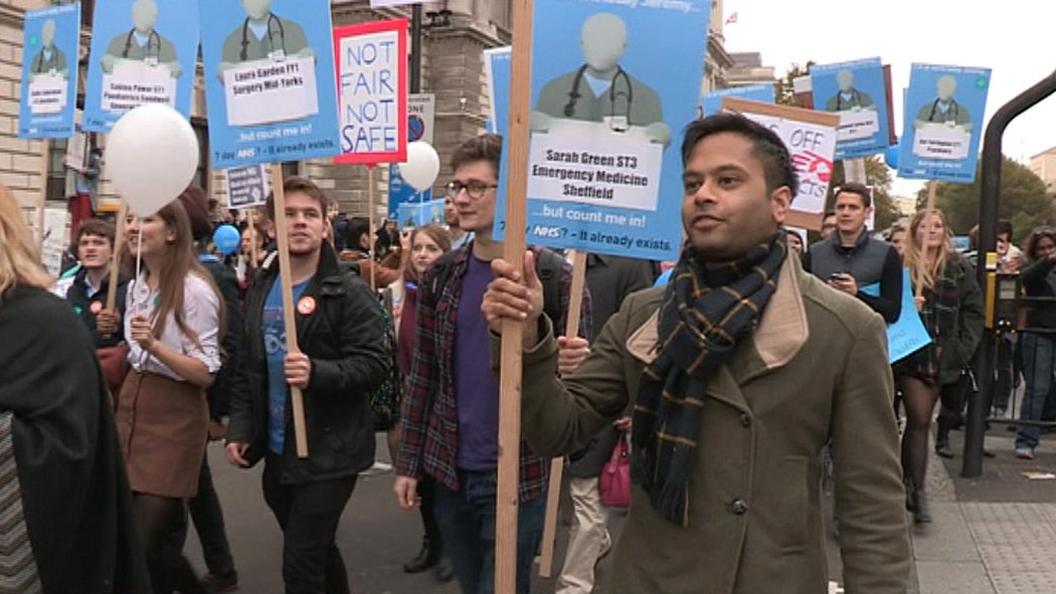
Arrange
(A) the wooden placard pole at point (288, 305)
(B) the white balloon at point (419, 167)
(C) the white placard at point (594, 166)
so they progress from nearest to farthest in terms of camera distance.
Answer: (C) the white placard at point (594, 166), (A) the wooden placard pole at point (288, 305), (B) the white balloon at point (419, 167)

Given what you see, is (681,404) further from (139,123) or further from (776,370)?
(139,123)

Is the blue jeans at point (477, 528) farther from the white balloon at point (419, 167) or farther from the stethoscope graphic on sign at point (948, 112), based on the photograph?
the white balloon at point (419, 167)

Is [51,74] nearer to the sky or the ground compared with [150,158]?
nearer to the sky

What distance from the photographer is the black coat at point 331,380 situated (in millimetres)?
4125

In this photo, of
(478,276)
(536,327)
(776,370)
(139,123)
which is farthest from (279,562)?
(776,370)

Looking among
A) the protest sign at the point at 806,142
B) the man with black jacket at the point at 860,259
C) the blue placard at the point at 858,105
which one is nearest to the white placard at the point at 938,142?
the blue placard at the point at 858,105

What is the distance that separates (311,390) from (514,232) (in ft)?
5.92

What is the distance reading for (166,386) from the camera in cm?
435

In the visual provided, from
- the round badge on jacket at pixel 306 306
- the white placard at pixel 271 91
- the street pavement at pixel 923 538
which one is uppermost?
the white placard at pixel 271 91

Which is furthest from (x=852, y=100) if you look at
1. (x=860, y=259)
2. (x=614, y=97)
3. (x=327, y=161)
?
(x=327, y=161)

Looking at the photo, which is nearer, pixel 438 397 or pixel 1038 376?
pixel 438 397

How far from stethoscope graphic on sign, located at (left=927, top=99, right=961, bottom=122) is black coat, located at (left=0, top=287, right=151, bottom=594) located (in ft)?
21.0

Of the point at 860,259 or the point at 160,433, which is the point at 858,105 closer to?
the point at 860,259

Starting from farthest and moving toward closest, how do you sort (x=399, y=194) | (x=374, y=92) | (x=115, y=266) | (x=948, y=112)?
(x=399, y=194) < (x=948, y=112) < (x=374, y=92) < (x=115, y=266)
